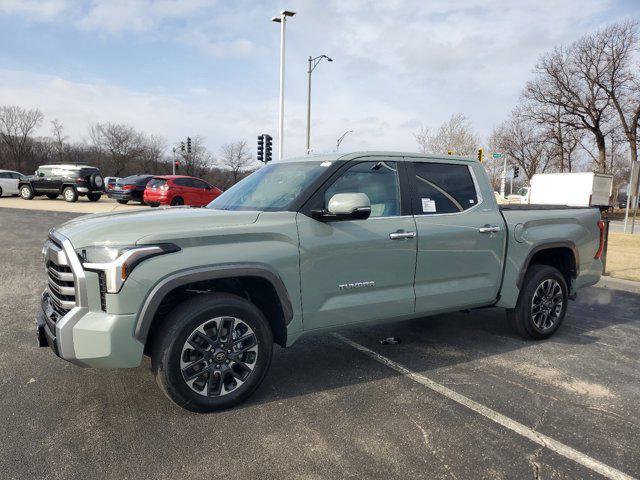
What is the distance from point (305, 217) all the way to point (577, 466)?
7.49 ft

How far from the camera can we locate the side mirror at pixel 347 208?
3.35m

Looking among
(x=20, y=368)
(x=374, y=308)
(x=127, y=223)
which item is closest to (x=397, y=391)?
(x=374, y=308)

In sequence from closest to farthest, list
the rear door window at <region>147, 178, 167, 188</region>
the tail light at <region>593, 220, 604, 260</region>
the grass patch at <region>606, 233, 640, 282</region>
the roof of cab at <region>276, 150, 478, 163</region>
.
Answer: the roof of cab at <region>276, 150, 478, 163</region>
the tail light at <region>593, 220, 604, 260</region>
the grass patch at <region>606, 233, 640, 282</region>
the rear door window at <region>147, 178, 167, 188</region>

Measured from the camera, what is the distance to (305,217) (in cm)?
346

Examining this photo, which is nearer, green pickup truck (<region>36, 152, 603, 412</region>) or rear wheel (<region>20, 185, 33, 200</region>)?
green pickup truck (<region>36, 152, 603, 412</region>)

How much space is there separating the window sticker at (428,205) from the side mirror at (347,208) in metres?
0.88

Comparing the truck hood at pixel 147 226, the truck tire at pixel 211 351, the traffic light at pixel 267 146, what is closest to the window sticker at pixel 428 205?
the truck hood at pixel 147 226

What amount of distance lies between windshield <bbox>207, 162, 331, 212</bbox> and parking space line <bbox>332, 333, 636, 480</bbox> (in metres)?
1.73

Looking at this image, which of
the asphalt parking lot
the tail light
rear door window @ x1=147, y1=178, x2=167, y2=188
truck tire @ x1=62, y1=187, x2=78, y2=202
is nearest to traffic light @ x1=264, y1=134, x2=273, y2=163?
rear door window @ x1=147, y1=178, x2=167, y2=188

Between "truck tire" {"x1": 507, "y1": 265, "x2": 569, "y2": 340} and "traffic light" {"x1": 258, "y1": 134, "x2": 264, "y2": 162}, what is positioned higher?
"traffic light" {"x1": 258, "y1": 134, "x2": 264, "y2": 162}

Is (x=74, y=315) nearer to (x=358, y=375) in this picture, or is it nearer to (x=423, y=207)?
(x=358, y=375)

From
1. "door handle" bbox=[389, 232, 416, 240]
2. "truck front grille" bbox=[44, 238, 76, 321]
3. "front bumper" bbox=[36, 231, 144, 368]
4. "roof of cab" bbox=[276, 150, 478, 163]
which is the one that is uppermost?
"roof of cab" bbox=[276, 150, 478, 163]

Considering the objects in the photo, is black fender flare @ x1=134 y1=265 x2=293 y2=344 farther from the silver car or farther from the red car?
the silver car

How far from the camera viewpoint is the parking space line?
262 centimetres
